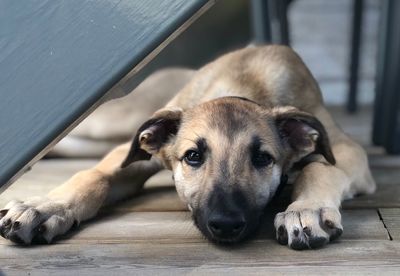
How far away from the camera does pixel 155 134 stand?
3.40 meters

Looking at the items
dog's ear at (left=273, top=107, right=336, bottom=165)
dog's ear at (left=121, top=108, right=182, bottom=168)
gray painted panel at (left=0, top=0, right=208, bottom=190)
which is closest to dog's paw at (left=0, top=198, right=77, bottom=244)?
gray painted panel at (left=0, top=0, right=208, bottom=190)

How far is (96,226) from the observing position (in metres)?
3.13

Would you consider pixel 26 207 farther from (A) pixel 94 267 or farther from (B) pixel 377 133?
(B) pixel 377 133

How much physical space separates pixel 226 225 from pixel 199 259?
0.49 ft

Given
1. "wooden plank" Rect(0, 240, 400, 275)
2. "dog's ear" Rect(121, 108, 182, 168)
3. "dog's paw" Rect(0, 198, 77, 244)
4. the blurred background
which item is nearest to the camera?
"wooden plank" Rect(0, 240, 400, 275)

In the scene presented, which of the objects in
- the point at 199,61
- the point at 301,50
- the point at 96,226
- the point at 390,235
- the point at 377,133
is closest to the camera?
the point at 390,235

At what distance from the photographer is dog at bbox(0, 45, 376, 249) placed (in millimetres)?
2811

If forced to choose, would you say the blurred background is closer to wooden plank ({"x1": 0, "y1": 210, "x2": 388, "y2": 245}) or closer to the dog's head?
the dog's head

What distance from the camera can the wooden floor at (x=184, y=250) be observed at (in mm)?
2619

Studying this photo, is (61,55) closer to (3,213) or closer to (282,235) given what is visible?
(3,213)

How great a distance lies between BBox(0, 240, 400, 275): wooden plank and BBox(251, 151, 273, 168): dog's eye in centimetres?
35

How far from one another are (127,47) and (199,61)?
595 cm

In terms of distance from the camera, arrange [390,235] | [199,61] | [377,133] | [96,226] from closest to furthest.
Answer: [390,235]
[96,226]
[377,133]
[199,61]

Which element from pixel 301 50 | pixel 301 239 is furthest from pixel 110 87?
pixel 301 50
